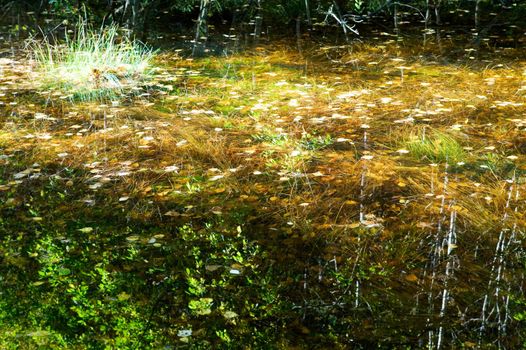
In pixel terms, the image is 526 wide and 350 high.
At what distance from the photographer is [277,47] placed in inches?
351

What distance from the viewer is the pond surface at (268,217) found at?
2.74 metres

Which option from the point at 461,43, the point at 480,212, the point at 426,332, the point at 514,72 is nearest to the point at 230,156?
the point at 480,212

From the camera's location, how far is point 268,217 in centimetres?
373

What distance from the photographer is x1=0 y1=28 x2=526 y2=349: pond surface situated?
8.98 feet

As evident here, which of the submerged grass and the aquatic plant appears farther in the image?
the submerged grass

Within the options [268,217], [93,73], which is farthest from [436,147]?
[93,73]

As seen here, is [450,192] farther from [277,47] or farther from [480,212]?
[277,47]

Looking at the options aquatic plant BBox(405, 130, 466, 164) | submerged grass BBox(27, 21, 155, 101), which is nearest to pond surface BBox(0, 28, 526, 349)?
aquatic plant BBox(405, 130, 466, 164)

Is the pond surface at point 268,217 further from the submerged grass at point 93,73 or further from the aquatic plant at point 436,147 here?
the submerged grass at point 93,73

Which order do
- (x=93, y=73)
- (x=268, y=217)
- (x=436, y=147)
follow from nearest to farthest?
(x=268, y=217), (x=436, y=147), (x=93, y=73)

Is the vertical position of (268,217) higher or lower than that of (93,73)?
lower

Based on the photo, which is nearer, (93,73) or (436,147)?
(436,147)

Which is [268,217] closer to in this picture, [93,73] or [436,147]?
[436,147]

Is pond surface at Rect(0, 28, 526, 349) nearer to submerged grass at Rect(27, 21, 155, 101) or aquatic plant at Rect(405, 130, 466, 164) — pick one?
aquatic plant at Rect(405, 130, 466, 164)
